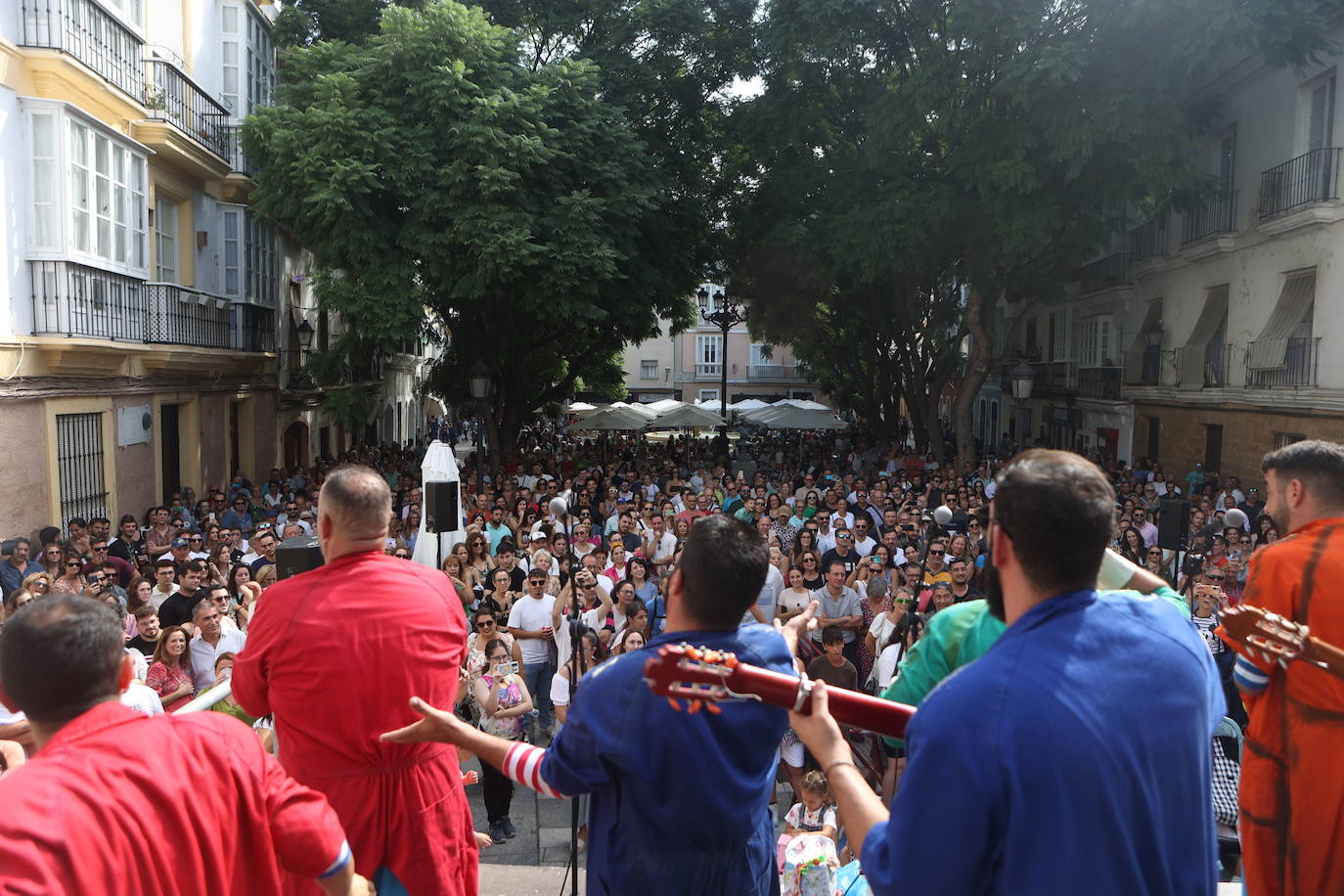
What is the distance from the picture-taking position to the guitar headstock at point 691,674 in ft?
7.57

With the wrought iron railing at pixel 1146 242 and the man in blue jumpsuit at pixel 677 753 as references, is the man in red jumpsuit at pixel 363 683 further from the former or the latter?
the wrought iron railing at pixel 1146 242

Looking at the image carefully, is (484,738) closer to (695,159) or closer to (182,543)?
(182,543)

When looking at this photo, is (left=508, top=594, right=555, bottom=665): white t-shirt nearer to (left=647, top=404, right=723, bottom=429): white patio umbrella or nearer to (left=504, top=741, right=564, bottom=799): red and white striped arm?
(left=504, top=741, right=564, bottom=799): red and white striped arm

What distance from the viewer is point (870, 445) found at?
3284 centimetres

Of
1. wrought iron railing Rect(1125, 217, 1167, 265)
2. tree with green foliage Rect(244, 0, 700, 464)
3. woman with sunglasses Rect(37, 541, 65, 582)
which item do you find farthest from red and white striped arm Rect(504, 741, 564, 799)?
wrought iron railing Rect(1125, 217, 1167, 265)

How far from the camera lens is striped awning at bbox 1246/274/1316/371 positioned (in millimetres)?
19344

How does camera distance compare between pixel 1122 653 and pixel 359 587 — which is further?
pixel 359 587

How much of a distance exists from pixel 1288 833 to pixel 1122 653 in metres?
2.01

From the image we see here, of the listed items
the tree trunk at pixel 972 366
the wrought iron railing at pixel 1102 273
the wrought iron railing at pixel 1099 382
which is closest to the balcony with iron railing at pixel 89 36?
the tree trunk at pixel 972 366

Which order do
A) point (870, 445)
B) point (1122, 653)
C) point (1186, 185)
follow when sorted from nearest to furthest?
point (1122, 653)
point (1186, 185)
point (870, 445)

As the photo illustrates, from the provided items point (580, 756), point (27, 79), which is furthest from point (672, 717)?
point (27, 79)

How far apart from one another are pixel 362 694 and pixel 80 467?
1391 cm

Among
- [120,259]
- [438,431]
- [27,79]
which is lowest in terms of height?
[438,431]

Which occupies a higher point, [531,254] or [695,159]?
[695,159]
